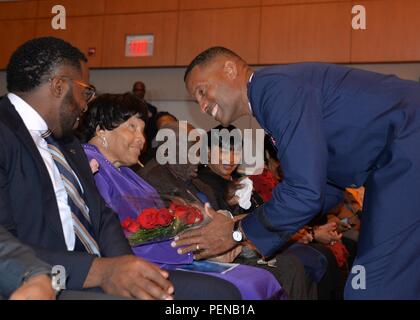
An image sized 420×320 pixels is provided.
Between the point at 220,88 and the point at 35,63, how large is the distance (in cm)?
68

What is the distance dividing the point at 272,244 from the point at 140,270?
1.87 feet

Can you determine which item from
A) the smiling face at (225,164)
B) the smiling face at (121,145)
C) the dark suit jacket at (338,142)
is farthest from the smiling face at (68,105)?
the smiling face at (225,164)

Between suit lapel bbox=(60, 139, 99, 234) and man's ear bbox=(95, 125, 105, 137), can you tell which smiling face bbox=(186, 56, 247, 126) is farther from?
man's ear bbox=(95, 125, 105, 137)

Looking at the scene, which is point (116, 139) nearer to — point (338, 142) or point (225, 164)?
point (225, 164)

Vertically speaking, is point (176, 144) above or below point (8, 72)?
below

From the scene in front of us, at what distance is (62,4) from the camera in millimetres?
7098

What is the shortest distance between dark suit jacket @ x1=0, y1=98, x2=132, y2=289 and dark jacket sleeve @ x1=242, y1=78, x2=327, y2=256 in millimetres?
663

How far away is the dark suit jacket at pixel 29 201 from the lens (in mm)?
1368

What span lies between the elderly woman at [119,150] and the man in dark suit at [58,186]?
0.15m

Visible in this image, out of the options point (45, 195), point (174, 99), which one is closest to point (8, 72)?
point (45, 195)

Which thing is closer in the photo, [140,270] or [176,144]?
[140,270]

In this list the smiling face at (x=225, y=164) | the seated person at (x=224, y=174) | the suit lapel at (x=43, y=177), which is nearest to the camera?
the suit lapel at (x=43, y=177)

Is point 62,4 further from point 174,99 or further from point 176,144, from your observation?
point 176,144

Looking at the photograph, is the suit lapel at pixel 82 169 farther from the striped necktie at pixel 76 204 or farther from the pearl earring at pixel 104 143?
the pearl earring at pixel 104 143
